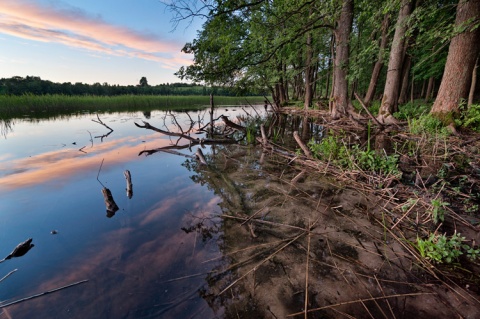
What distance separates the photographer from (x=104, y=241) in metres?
2.62

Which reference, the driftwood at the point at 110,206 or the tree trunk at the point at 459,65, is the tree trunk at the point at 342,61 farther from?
the driftwood at the point at 110,206

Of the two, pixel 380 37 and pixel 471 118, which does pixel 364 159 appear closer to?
pixel 471 118

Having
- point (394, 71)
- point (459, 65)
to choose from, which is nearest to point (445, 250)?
point (459, 65)

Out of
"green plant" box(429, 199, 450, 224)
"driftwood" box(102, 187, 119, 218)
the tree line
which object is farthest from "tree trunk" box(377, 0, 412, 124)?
"driftwood" box(102, 187, 119, 218)

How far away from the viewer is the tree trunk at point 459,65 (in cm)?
563

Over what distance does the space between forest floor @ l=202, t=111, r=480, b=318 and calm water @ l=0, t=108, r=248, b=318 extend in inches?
14.8

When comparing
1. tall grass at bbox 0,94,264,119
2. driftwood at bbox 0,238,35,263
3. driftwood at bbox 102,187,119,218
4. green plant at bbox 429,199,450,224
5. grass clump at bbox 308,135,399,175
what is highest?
tall grass at bbox 0,94,264,119

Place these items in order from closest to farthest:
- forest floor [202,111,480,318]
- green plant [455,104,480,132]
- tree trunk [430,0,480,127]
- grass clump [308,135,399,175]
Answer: forest floor [202,111,480,318] → grass clump [308,135,399,175] → green plant [455,104,480,132] → tree trunk [430,0,480,127]

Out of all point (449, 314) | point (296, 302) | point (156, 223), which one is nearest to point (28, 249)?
point (156, 223)

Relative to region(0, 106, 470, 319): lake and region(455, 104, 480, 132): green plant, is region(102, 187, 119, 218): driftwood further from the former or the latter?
region(455, 104, 480, 132): green plant

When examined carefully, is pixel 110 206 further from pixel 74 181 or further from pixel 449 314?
pixel 449 314

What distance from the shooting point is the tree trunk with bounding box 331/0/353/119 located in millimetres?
9367

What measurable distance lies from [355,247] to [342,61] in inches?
404

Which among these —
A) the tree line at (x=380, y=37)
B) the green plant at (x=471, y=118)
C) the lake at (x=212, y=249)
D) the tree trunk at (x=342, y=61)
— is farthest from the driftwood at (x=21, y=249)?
the tree trunk at (x=342, y=61)
